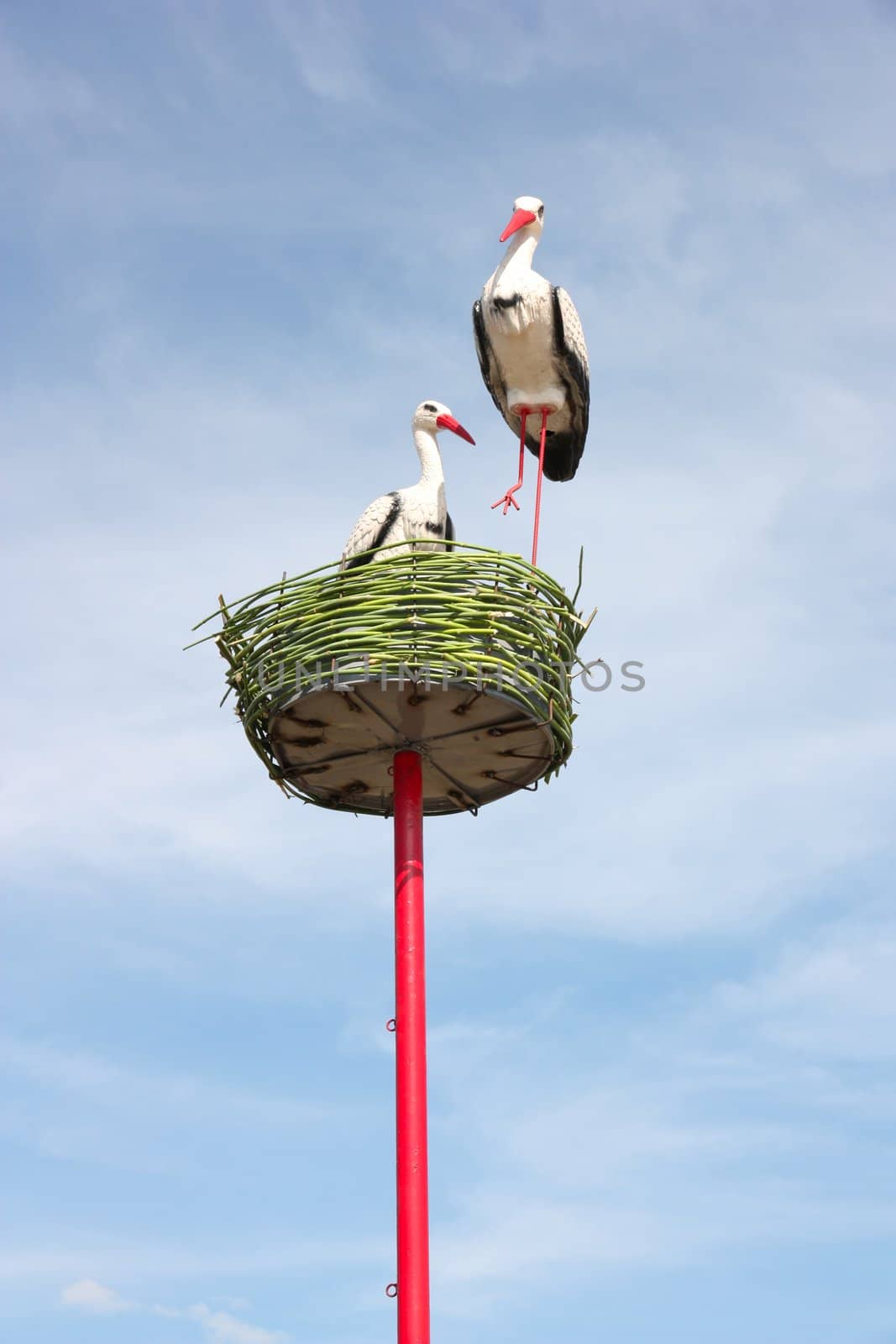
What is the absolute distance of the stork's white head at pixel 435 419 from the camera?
998cm

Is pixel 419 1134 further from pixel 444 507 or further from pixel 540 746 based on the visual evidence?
pixel 444 507

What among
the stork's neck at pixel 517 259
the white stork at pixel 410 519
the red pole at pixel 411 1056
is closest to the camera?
the red pole at pixel 411 1056

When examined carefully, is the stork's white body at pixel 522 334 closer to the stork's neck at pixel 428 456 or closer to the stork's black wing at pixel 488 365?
the stork's black wing at pixel 488 365

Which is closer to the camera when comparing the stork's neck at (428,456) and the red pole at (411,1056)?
the red pole at (411,1056)

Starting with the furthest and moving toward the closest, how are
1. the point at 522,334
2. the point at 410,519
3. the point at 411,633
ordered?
the point at 522,334, the point at 410,519, the point at 411,633

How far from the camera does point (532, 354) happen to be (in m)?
10.3

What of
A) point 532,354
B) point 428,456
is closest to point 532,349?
point 532,354

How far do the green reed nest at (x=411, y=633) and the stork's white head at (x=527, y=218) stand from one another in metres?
3.12

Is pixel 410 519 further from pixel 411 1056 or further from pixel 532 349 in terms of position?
pixel 411 1056

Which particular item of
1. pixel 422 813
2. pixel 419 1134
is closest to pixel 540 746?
pixel 422 813

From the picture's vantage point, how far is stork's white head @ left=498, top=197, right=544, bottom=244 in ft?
34.9

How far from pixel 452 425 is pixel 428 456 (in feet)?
1.00

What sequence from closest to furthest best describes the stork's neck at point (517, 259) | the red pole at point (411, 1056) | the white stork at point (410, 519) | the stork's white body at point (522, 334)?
the red pole at point (411, 1056) → the white stork at point (410, 519) → the stork's white body at point (522, 334) → the stork's neck at point (517, 259)

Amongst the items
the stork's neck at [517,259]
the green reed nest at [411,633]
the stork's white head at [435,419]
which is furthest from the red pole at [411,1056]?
the stork's neck at [517,259]
